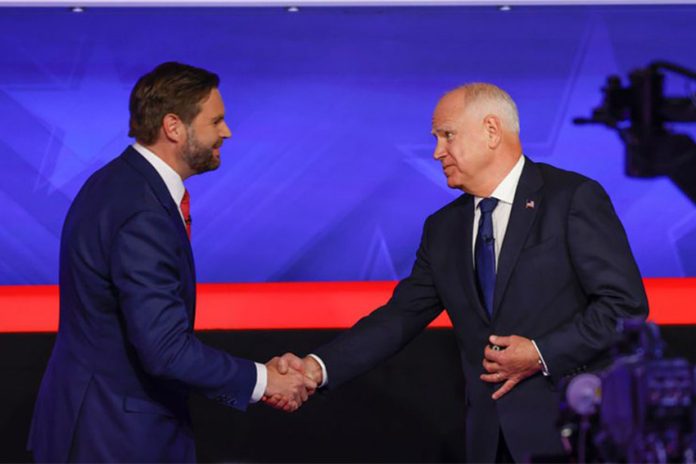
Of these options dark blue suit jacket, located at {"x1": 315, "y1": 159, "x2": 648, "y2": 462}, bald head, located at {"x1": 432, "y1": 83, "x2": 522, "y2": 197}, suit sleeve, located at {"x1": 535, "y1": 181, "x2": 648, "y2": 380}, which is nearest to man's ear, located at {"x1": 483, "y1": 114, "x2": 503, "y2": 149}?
bald head, located at {"x1": 432, "y1": 83, "x2": 522, "y2": 197}

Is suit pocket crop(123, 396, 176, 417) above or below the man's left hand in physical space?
below

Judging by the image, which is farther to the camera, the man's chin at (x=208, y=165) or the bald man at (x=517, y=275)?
the man's chin at (x=208, y=165)

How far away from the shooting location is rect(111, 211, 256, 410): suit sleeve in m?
2.92

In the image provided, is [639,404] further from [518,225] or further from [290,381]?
[290,381]

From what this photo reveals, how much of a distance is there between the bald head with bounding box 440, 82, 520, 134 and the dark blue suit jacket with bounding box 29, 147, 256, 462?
91cm

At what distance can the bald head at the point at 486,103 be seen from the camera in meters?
3.38

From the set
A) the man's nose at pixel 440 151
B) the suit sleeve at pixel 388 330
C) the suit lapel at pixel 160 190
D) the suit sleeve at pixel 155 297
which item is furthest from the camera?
the suit sleeve at pixel 388 330

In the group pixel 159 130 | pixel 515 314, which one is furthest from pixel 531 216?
pixel 159 130

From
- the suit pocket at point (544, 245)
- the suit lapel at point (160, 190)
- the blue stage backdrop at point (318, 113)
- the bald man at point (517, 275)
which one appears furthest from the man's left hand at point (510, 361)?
the blue stage backdrop at point (318, 113)

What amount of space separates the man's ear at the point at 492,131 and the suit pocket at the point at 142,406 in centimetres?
119

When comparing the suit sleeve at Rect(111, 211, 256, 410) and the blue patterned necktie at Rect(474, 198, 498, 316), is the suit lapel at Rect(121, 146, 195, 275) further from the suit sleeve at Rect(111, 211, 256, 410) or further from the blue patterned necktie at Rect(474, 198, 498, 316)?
the blue patterned necktie at Rect(474, 198, 498, 316)

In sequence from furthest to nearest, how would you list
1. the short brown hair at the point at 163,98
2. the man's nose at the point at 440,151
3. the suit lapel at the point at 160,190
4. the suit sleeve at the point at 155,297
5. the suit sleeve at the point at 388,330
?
the suit sleeve at the point at 388,330, the man's nose at the point at 440,151, the short brown hair at the point at 163,98, the suit lapel at the point at 160,190, the suit sleeve at the point at 155,297

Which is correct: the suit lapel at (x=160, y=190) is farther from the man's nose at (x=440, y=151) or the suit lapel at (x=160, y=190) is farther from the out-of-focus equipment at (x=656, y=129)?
the out-of-focus equipment at (x=656, y=129)

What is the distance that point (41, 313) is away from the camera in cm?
422
